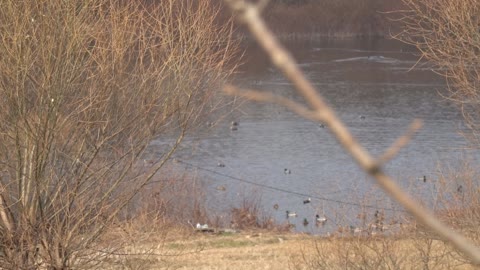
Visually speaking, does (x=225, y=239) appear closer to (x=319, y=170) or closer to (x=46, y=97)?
(x=319, y=170)

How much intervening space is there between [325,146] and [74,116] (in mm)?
13721

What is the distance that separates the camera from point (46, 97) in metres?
6.98

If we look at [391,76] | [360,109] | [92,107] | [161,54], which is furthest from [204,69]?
[391,76]

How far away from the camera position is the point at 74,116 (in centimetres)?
733

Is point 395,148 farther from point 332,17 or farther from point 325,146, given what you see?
point 332,17

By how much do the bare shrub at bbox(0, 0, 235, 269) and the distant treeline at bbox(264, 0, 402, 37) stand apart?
16140mm

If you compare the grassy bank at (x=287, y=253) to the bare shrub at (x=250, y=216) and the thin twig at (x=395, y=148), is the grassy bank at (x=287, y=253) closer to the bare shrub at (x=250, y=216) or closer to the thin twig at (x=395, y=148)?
the bare shrub at (x=250, y=216)

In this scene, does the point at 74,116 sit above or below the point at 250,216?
above

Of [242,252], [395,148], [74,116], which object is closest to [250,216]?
[242,252]

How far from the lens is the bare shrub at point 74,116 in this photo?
698cm

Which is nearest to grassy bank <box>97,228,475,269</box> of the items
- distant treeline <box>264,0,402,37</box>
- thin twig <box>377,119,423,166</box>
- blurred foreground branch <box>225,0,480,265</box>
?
thin twig <box>377,119,423,166</box>

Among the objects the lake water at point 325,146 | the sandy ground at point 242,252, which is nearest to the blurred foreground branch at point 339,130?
the lake water at point 325,146

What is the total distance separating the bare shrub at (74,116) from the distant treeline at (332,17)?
16.1 metres

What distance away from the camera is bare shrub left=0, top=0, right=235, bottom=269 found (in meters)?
6.98
